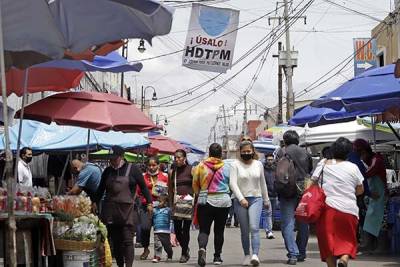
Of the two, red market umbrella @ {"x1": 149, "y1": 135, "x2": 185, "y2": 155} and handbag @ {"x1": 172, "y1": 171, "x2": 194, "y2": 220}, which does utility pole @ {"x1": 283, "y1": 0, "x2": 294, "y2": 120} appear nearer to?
red market umbrella @ {"x1": 149, "y1": 135, "x2": 185, "y2": 155}

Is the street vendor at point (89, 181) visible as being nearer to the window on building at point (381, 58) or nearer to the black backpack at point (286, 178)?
the black backpack at point (286, 178)

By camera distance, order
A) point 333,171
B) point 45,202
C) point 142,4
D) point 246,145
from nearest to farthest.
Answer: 1. point 142,4
2. point 45,202
3. point 333,171
4. point 246,145

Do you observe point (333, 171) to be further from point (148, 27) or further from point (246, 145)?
point (148, 27)

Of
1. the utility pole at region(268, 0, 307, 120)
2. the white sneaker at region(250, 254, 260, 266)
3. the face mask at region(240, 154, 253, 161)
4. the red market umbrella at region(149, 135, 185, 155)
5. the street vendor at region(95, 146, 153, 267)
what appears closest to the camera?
the street vendor at region(95, 146, 153, 267)

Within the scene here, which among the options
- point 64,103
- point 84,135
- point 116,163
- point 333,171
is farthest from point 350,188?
point 84,135

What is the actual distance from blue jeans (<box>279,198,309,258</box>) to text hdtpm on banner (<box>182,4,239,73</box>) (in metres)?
7.64

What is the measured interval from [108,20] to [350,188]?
4.14m

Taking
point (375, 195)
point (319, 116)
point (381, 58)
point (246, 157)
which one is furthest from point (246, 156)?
point (381, 58)

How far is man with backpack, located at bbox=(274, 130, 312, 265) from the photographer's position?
36.5 feet

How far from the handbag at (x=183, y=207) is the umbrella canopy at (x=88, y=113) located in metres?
2.31

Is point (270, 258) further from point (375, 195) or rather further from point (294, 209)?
point (375, 195)

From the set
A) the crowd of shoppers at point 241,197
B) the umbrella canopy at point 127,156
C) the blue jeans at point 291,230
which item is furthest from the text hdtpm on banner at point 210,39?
the blue jeans at point 291,230

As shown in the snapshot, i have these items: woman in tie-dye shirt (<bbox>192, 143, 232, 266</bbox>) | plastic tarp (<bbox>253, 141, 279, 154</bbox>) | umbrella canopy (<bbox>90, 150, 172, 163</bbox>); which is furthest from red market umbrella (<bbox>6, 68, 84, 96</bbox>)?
plastic tarp (<bbox>253, 141, 279, 154</bbox>)

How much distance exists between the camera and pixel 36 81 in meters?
9.30
